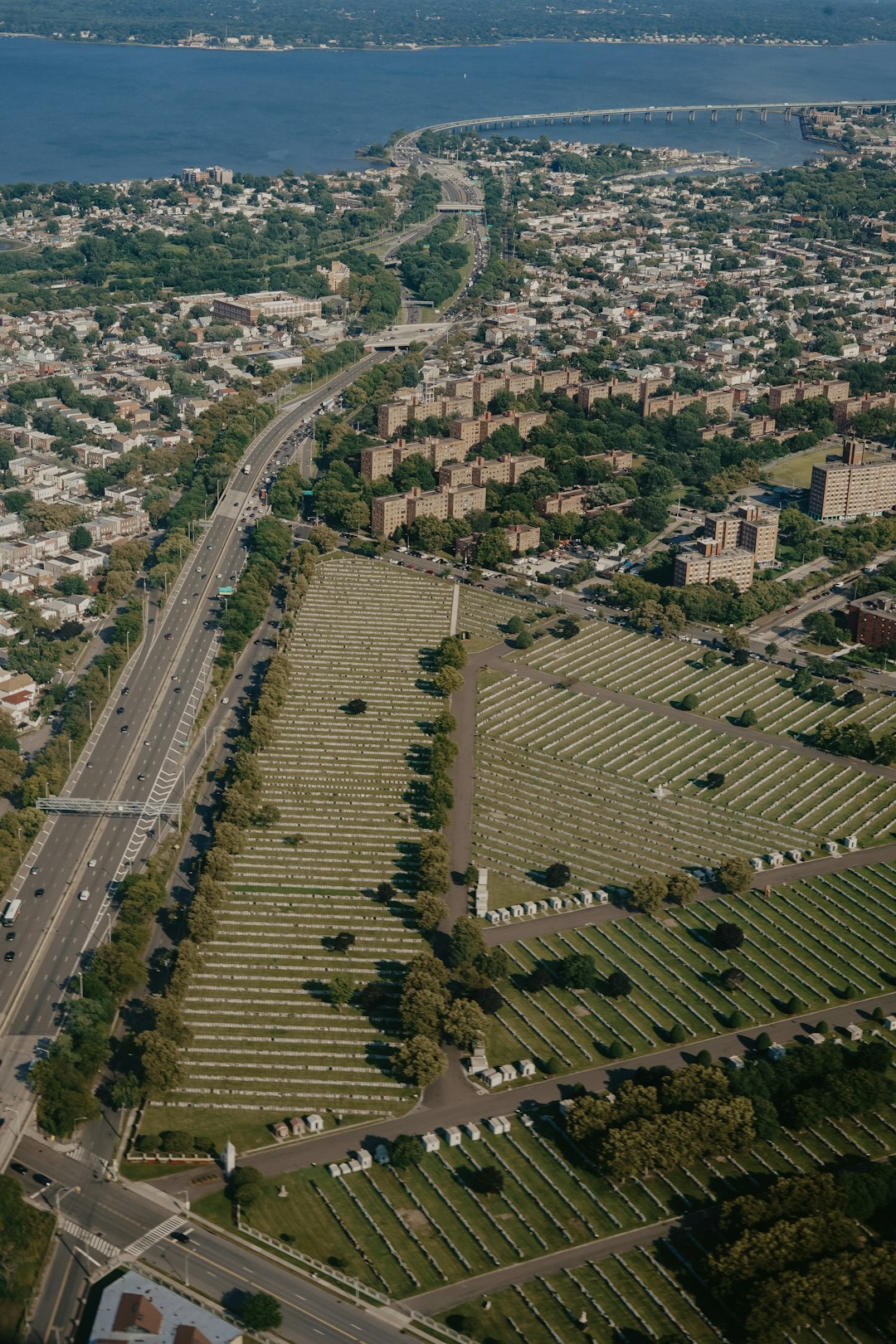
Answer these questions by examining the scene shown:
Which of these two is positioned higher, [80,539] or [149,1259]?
[80,539]

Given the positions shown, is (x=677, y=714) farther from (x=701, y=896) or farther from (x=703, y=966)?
(x=703, y=966)

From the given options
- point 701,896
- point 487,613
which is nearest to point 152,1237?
point 701,896

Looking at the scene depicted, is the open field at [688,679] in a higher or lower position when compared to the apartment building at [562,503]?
lower

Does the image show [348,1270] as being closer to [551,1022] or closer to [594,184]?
[551,1022]

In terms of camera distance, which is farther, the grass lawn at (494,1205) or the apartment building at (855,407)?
the apartment building at (855,407)

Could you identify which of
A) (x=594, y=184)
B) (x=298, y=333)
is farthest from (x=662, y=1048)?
(x=594, y=184)

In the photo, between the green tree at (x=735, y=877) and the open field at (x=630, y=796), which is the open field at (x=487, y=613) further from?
the green tree at (x=735, y=877)

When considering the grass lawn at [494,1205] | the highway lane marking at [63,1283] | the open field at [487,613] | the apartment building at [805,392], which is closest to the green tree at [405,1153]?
the grass lawn at [494,1205]
